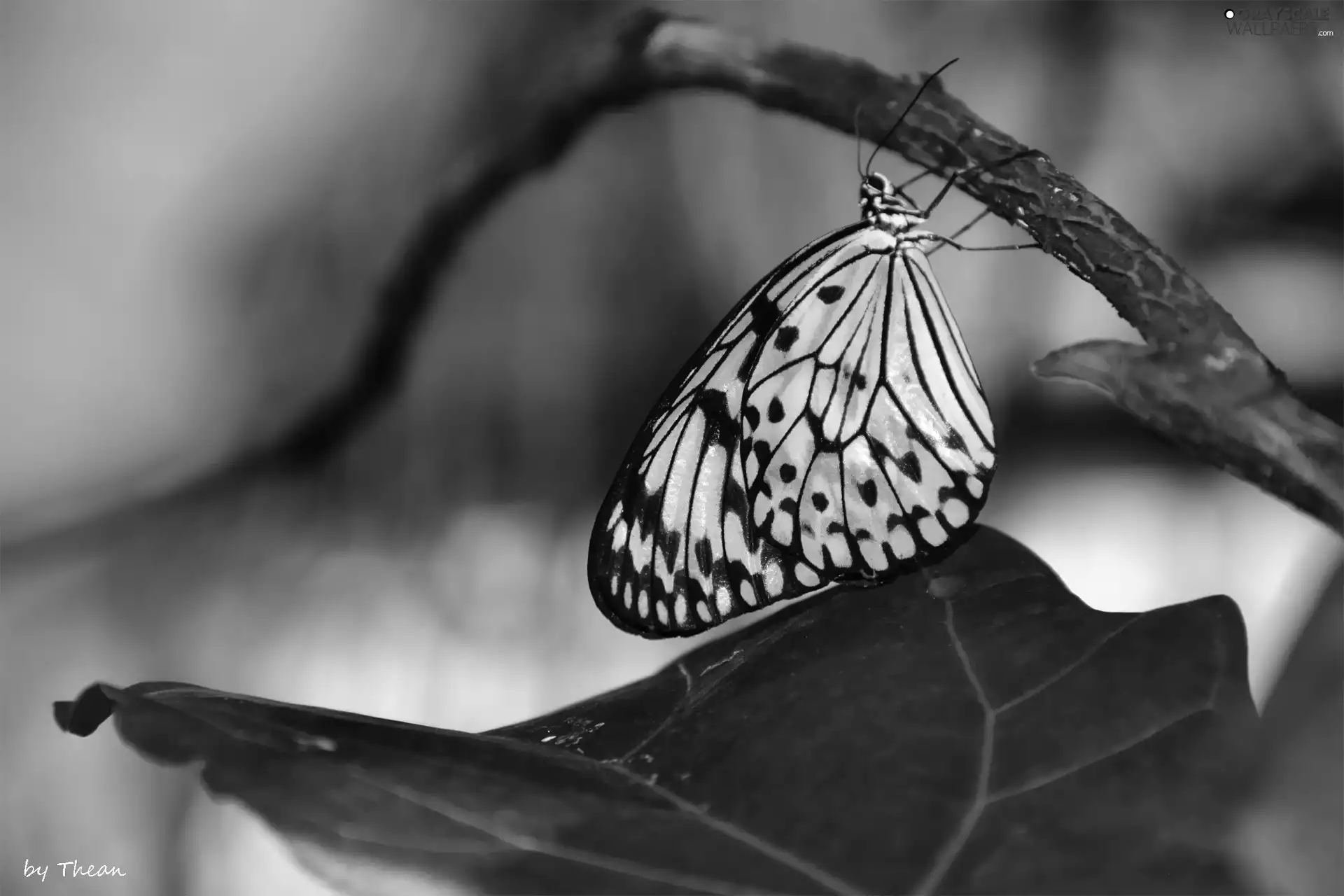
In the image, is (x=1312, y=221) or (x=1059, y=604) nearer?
(x=1059, y=604)

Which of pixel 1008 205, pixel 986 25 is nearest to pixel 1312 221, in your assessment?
pixel 986 25

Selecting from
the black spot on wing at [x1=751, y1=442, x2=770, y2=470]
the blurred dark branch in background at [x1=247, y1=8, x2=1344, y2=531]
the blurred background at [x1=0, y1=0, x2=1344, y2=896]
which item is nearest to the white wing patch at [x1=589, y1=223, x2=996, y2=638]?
the black spot on wing at [x1=751, y1=442, x2=770, y2=470]

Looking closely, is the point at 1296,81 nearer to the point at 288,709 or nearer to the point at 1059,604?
the point at 1059,604

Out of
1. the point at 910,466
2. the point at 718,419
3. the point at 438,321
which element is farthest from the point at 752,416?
the point at 438,321

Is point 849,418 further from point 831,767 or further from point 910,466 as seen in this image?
point 831,767

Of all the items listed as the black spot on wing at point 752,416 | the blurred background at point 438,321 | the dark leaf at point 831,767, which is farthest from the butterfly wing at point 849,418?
the blurred background at point 438,321

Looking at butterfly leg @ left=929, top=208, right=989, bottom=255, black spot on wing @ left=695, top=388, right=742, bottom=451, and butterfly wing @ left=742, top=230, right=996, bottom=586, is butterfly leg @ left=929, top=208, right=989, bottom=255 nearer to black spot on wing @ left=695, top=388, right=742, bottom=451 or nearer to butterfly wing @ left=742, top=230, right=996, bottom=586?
butterfly wing @ left=742, top=230, right=996, bottom=586

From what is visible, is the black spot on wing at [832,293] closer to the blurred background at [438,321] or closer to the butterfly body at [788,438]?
the butterfly body at [788,438]
